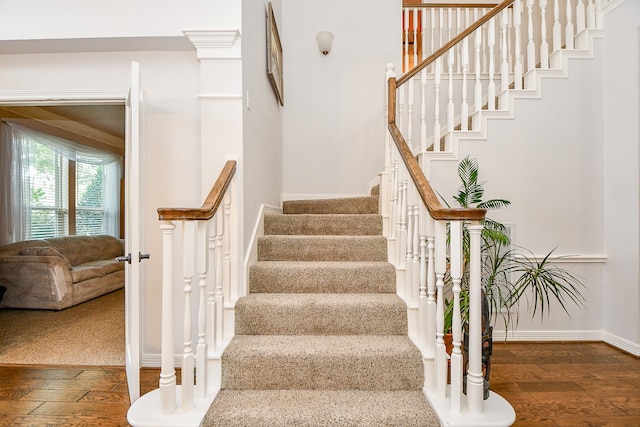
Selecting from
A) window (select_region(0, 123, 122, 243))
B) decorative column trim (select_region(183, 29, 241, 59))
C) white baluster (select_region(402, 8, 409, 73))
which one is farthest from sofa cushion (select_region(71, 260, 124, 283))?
white baluster (select_region(402, 8, 409, 73))

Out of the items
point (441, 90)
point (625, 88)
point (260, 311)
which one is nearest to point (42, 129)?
point (260, 311)

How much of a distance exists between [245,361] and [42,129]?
5.26m

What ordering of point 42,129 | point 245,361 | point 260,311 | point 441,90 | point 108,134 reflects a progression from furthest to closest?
point 108,134
point 42,129
point 441,90
point 260,311
point 245,361

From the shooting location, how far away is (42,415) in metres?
1.89

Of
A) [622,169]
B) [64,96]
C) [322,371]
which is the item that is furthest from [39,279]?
[622,169]

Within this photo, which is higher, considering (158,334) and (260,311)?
(260,311)

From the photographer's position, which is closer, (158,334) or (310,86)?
(158,334)

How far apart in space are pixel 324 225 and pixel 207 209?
56.2 inches

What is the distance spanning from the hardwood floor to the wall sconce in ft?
11.0

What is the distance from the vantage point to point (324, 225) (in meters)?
2.94

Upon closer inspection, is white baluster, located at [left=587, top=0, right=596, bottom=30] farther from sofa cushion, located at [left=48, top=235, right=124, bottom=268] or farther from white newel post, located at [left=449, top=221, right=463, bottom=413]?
sofa cushion, located at [left=48, top=235, right=124, bottom=268]

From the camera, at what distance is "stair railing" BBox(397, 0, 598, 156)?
2973 mm

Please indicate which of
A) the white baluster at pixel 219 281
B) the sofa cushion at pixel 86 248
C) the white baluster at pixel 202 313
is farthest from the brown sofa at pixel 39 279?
the white baluster at pixel 202 313

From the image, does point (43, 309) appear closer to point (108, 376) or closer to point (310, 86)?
point (108, 376)
